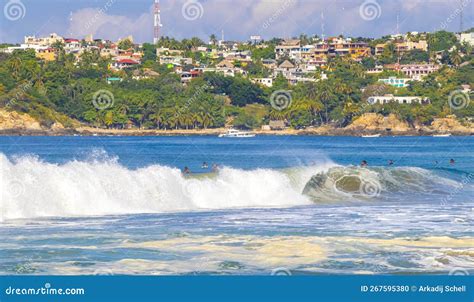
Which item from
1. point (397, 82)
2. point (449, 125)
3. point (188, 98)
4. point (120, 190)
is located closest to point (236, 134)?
point (188, 98)

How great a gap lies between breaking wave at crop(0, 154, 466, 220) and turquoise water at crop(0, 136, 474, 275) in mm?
42

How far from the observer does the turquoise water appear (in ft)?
52.4

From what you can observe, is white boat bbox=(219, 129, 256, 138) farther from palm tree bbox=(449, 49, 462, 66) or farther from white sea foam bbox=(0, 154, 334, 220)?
white sea foam bbox=(0, 154, 334, 220)

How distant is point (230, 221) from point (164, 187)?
222 inches

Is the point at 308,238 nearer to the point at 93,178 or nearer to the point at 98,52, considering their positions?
the point at 93,178

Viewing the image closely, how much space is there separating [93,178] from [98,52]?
16466 cm

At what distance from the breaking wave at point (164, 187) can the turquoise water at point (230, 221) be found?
42 mm

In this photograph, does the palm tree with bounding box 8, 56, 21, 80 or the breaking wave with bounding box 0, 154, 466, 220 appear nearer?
the breaking wave with bounding box 0, 154, 466, 220

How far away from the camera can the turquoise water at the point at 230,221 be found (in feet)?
52.4

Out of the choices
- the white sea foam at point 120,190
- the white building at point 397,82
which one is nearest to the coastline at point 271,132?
the white building at point 397,82

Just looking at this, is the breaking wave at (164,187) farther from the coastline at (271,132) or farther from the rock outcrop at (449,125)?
the rock outcrop at (449,125)

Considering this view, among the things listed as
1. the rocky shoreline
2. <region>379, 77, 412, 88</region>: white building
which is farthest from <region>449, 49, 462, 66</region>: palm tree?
the rocky shoreline

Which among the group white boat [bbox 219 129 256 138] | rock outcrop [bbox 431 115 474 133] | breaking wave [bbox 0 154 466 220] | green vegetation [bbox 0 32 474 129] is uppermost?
breaking wave [bbox 0 154 466 220]

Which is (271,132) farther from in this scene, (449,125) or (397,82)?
(397,82)
